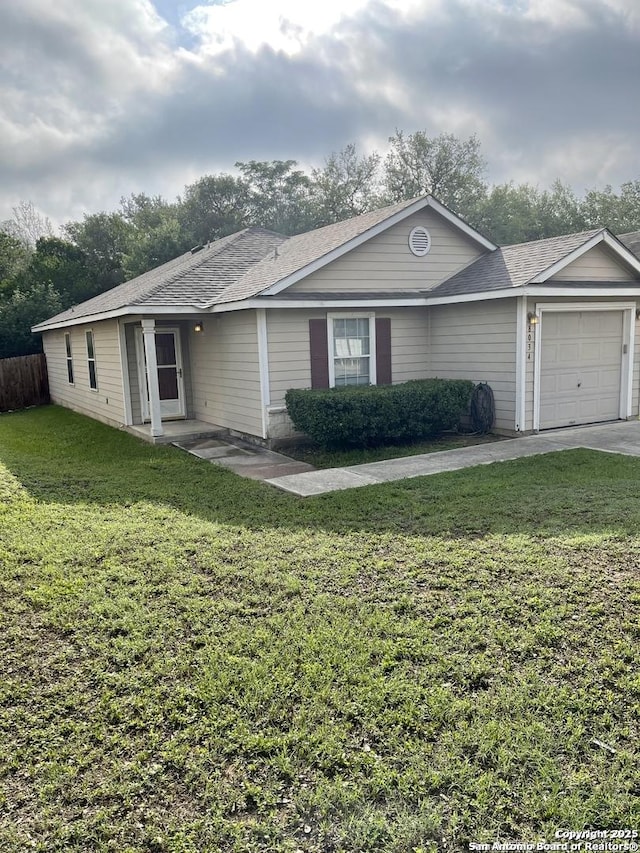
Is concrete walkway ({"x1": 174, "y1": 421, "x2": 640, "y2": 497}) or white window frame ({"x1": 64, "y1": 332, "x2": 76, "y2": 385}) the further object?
white window frame ({"x1": 64, "y1": 332, "x2": 76, "y2": 385})

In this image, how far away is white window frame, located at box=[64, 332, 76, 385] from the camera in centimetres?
1770

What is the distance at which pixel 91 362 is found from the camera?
51.7 feet

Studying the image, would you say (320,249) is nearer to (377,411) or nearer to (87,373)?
(377,411)

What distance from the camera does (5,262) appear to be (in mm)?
30094

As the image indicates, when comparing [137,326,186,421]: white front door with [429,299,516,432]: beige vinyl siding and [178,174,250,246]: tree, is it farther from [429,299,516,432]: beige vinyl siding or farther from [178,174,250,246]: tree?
[178,174,250,246]: tree

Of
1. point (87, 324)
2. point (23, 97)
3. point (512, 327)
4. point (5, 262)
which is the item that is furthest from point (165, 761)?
point (5, 262)

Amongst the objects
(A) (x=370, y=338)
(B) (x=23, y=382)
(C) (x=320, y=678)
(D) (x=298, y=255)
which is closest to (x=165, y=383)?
(D) (x=298, y=255)

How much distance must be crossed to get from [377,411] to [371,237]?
3724mm

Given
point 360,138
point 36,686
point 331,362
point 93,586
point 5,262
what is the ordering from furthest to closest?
point 360,138 → point 5,262 → point 331,362 → point 93,586 → point 36,686

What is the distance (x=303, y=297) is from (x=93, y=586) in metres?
7.03

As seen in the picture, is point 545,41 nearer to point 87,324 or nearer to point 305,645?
point 87,324

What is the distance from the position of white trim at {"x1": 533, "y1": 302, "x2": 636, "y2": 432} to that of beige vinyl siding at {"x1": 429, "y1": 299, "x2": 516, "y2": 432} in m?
0.46

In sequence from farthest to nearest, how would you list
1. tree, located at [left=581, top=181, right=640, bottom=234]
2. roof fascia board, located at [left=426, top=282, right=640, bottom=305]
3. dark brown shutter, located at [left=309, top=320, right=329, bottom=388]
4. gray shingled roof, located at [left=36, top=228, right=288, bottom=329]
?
tree, located at [left=581, top=181, right=640, bottom=234] < gray shingled roof, located at [left=36, top=228, right=288, bottom=329] < dark brown shutter, located at [left=309, top=320, right=329, bottom=388] < roof fascia board, located at [left=426, top=282, right=640, bottom=305]

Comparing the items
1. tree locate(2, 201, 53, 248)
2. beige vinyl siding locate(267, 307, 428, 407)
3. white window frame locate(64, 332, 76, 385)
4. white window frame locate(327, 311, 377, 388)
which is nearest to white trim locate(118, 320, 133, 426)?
beige vinyl siding locate(267, 307, 428, 407)
